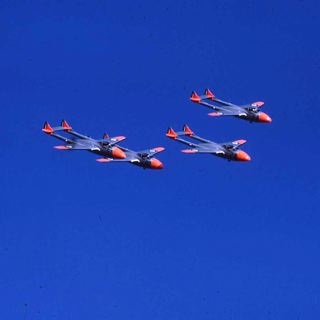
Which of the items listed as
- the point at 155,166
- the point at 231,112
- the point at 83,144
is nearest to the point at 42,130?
the point at 83,144

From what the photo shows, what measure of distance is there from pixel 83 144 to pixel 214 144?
34.0 feet

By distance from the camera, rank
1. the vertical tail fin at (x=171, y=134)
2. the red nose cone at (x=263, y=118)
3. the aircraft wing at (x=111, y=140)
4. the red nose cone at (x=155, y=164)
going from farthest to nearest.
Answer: the vertical tail fin at (x=171, y=134)
the red nose cone at (x=263, y=118)
the red nose cone at (x=155, y=164)
the aircraft wing at (x=111, y=140)

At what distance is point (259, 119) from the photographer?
3521 inches

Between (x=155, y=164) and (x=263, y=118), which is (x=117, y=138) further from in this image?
(x=263, y=118)

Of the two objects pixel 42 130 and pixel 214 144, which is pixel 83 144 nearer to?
pixel 42 130

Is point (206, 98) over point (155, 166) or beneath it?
over

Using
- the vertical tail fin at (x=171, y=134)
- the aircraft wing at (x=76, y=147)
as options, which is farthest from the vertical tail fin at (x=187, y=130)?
the aircraft wing at (x=76, y=147)

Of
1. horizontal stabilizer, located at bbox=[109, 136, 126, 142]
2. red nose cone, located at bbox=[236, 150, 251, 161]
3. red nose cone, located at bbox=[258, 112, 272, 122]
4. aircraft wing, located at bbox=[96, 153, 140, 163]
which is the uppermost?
red nose cone, located at bbox=[258, 112, 272, 122]

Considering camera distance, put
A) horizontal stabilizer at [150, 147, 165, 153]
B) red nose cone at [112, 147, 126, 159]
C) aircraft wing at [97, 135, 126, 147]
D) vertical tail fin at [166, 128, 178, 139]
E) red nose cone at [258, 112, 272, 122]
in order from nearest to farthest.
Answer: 1. aircraft wing at [97, 135, 126, 147]
2. red nose cone at [112, 147, 126, 159]
3. horizontal stabilizer at [150, 147, 165, 153]
4. red nose cone at [258, 112, 272, 122]
5. vertical tail fin at [166, 128, 178, 139]

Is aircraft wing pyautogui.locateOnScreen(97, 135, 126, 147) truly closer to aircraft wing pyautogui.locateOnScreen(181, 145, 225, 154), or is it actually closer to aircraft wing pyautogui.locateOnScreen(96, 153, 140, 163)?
aircraft wing pyautogui.locateOnScreen(96, 153, 140, 163)

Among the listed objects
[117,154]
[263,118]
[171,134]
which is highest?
[263,118]

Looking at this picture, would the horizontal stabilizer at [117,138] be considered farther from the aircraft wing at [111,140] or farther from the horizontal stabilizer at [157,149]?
the horizontal stabilizer at [157,149]

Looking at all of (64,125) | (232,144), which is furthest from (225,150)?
(64,125)

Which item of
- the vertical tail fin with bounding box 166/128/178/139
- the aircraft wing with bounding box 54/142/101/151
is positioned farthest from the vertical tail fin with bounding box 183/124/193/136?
the aircraft wing with bounding box 54/142/101/151
